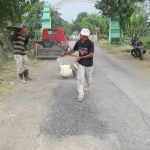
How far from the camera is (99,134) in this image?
4180 millimetres

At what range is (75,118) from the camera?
4.87m

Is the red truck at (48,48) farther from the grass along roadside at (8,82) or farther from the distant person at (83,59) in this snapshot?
the distant person at (83,59)

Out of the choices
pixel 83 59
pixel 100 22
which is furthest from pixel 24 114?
pixel 100 22

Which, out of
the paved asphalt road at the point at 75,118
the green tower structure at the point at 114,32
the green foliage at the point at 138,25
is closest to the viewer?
the paved asphalt road at the point at 75,118

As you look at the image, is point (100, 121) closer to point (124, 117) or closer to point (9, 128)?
point (124, 117)

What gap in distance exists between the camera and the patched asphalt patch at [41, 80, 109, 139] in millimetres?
4250

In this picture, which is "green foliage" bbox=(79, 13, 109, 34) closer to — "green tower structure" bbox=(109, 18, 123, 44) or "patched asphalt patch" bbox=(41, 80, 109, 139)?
"green tower structure" bbox=(109, 18, 123, 44)

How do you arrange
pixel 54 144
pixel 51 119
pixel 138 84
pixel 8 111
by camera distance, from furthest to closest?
pixel 138 84 < pixel 8 111 < pixel 51 119 < pixel 54 144

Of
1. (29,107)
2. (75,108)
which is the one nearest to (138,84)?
(75,108)

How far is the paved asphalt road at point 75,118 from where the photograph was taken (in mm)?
3880

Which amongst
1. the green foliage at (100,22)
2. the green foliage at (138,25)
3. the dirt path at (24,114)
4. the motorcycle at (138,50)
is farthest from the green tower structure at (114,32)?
the dirt path at (24,114)

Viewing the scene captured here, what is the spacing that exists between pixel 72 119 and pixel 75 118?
79 millimetres

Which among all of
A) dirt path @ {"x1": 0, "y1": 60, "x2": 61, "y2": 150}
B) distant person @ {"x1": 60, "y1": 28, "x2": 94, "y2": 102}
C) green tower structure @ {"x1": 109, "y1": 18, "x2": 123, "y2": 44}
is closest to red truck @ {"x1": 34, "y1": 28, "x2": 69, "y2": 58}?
dirt path @ {"x1": 0, "y1": 60, "x2": 61, "y2": 150}

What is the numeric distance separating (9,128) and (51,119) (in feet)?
2.62
